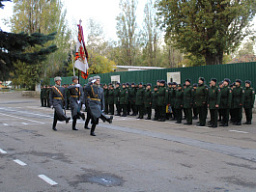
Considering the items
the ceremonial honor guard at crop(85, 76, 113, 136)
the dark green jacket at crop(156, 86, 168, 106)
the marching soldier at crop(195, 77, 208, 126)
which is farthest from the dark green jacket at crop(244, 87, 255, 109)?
the ceremonial honor guard at crop(85, 76, 113, 136)

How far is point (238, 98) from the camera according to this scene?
1267cm

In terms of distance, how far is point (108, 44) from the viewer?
165 ft

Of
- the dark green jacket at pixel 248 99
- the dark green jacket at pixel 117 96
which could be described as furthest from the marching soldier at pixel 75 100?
the dark green jacket at pixel 248 99

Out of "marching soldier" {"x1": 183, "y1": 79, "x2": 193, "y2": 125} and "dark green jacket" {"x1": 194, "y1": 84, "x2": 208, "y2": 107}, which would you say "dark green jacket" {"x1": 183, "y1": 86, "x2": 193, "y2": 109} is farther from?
"dark green jacket" {"x1": 194, "y1": 84, "x2": 208, "y2": 107}

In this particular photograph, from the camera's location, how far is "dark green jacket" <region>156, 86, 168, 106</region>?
14.1 metres

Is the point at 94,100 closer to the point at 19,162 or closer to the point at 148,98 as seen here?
the point at 19,162

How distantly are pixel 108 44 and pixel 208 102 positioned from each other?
39721 millimetres

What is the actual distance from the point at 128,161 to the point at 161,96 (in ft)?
26.2

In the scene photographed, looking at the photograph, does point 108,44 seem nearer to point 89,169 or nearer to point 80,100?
point 80,100

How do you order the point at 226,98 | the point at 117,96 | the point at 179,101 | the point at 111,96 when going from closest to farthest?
1. the point at 226,98
2. the point at 179,101
3. the point at 117,96
4. the point at 111,96

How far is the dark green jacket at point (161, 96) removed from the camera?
14.1 metres

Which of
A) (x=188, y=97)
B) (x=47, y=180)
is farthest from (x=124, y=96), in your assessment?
(x=47, y=180)

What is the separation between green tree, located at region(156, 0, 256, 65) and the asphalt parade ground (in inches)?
431

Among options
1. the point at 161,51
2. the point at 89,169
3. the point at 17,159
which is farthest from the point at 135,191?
the point at 161,51
